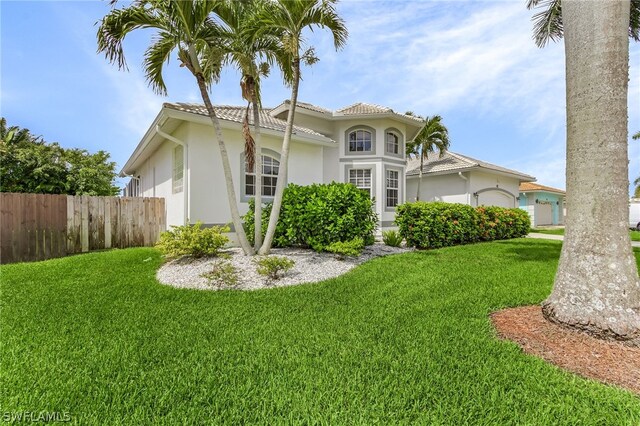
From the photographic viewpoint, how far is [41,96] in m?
7.58

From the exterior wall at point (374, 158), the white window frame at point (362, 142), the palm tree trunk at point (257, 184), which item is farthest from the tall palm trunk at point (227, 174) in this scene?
the white window frame at point (362, 142)

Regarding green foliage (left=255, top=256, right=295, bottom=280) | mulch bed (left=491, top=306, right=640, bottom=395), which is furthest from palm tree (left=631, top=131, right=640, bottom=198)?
green foliage (left=255, top=256, right=295, bottom=280)

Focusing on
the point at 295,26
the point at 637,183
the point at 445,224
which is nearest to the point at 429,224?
the point at 445,224

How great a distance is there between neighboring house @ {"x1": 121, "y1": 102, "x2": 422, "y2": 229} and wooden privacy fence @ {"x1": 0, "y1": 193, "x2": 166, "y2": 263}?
1.00 m

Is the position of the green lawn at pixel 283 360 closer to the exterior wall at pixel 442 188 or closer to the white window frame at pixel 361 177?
the white window frame at pixel 361 177

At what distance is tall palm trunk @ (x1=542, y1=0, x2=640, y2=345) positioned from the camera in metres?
3.20

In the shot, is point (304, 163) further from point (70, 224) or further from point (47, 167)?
point (47, 167)

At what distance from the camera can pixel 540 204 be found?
84.6ft

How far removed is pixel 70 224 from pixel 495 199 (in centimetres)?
2264

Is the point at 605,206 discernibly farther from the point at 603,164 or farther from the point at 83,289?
the point at 83,289

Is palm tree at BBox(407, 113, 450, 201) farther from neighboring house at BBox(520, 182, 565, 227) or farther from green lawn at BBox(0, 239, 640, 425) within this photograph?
green lawn at BBox(0, 239, 640, 425)

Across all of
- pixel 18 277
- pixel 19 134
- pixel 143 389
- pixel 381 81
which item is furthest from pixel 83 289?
pixel 19 134

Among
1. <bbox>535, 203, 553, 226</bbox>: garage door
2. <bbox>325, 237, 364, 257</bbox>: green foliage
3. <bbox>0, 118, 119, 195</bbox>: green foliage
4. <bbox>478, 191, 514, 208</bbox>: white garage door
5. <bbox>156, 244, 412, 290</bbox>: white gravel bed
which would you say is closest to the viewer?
A: <bbox>156, 244, 412, 290</bbox>: white gravel bed

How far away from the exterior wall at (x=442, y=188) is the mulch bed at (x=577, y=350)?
52.1 ft
